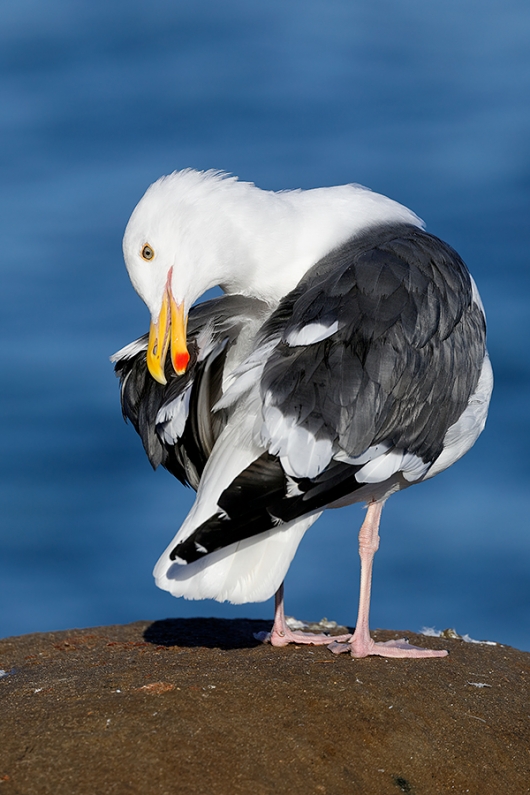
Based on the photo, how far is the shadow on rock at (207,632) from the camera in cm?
538

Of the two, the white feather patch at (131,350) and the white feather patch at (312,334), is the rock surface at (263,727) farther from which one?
the white feather patch at (131,350)

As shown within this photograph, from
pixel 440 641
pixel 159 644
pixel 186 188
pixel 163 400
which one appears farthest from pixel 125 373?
pixel 440 641

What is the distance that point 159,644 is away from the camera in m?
5.29

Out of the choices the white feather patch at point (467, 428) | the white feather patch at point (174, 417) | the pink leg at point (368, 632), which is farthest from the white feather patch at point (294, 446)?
the pink leg at point (368, 632)

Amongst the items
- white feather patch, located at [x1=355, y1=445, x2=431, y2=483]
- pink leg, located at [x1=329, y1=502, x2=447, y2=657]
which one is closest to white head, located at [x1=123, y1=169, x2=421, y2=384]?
white feather patch, located at [x1=355, y1=445, x2=431, y2=483]

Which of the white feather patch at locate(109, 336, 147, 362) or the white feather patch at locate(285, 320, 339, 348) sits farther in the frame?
the white feather patch at locate(109, 336, 147, 362)

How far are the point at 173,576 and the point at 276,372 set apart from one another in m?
0.84

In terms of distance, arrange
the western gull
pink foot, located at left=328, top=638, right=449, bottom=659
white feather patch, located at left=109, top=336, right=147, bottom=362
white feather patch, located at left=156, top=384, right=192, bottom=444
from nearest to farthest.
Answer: the western gull
white feather patch, located at left=156, top=384, right=192, bottom=444
pink foot, located at left=328, top=638, right=449, bottom=659
white feather patch, located at left=109, top=336, right=147, bottom=362

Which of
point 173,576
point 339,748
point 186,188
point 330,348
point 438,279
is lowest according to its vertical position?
point 339,748

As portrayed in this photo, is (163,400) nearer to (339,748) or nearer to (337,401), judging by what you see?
(337,401)

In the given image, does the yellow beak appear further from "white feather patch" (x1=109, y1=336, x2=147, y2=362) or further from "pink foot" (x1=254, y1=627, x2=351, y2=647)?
"pink foot" (x1=254, y1=627, x2=351, y2=647)

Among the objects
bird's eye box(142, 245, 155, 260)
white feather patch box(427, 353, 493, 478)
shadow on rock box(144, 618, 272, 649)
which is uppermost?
bird's eye box(142, 245, 155, 260)

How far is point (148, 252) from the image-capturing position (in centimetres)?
457

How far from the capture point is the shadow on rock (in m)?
5.38
